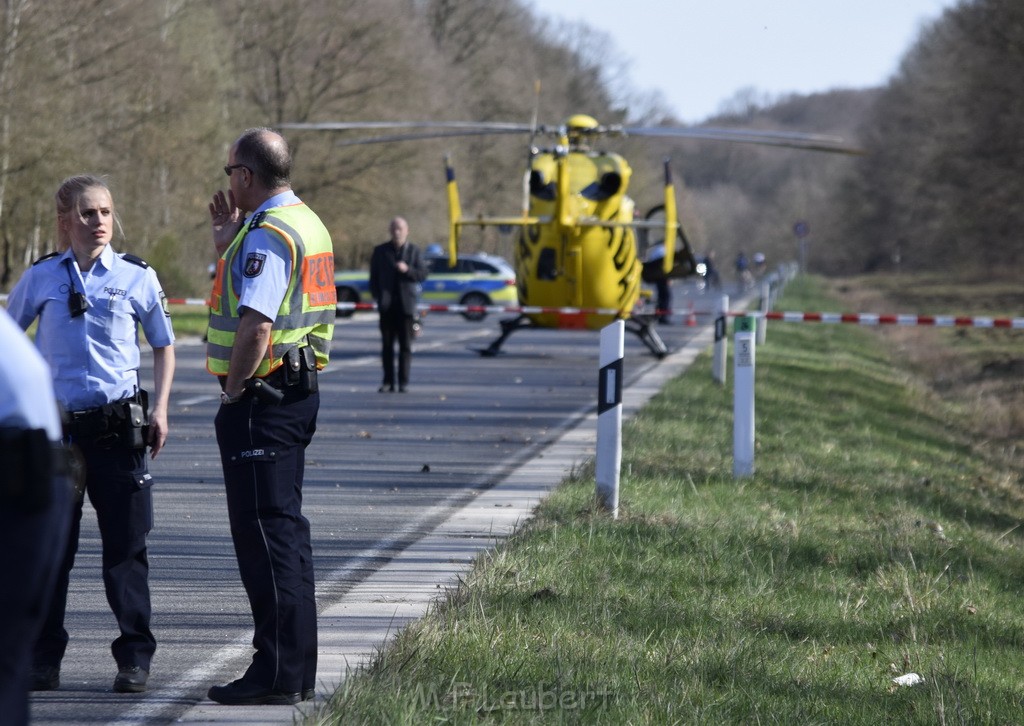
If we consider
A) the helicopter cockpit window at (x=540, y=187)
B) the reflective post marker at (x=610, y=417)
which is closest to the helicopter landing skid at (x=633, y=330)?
the helicopter cockpit window at (x=540, y=187)

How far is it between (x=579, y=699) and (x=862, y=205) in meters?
99.2

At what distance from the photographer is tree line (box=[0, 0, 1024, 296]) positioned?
34.2 meters

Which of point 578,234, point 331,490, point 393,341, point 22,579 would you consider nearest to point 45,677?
point 22,579

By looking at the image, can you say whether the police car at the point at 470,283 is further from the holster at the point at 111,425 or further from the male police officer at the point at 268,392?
the male police officer at the point at 268,392

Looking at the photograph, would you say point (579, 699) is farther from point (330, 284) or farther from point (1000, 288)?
point (1000, 288)

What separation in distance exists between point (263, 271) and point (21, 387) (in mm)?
2483

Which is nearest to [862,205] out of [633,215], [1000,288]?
[1000,288]

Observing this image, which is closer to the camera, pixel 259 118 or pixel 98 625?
pixel 98 625

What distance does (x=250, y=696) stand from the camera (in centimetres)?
505

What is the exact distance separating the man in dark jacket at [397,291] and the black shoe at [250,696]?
12.8m

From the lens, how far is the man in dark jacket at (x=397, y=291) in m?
17.9

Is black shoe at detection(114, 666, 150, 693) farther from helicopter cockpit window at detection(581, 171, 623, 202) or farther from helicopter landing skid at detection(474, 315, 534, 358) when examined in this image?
helicopter landing skid at detection(474, 315, 534, 358)

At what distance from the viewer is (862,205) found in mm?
100875

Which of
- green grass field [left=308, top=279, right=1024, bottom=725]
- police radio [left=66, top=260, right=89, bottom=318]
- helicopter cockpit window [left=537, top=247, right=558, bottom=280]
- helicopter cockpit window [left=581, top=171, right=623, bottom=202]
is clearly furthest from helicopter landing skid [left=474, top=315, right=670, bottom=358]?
police radio [left=66, top=260, right=89, bottom=318]
